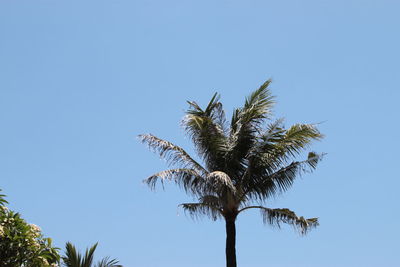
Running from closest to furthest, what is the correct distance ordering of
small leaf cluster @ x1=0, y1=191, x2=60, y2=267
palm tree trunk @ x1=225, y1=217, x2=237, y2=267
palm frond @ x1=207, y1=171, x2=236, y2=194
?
small leaf cluster @ x1=0, y1=191, x2=60, y2=267 < palm frond @ x1=207, y1=171, x2=236, y2=194 < palm tree trunk @ x1=225, y1=217, x2=237, y2=267

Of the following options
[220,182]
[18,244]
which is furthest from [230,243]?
[18,244]

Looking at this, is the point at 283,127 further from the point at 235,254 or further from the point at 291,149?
the point at 235,254

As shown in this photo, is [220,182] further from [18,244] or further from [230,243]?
[18,244]

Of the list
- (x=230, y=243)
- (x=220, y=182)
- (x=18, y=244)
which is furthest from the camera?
(x=230, y=243)

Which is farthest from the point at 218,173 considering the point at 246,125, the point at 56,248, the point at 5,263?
the point at 5,263

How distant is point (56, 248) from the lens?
21141 millimetres

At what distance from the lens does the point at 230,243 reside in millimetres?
23766

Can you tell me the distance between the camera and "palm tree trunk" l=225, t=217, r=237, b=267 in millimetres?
23672

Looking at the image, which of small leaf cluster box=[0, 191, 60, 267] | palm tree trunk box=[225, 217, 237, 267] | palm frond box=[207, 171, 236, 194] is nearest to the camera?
small leaf cluster box=[0, 191, 60, 267]

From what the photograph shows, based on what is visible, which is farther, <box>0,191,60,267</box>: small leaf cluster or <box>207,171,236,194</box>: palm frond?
<box>207,171,236,194</box>: palm frond

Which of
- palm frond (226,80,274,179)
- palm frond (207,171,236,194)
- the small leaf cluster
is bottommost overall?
the small leaf cluster

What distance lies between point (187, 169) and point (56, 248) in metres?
5.64

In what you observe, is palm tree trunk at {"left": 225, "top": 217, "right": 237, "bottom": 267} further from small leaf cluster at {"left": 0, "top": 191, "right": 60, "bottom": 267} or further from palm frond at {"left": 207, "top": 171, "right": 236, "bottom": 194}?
small leaf cluster at {"left": 0, "top": 191, "right": 60, "bottom": 267}

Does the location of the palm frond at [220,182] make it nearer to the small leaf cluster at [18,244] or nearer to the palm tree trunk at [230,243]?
the palm tree trunk at [230,243]
